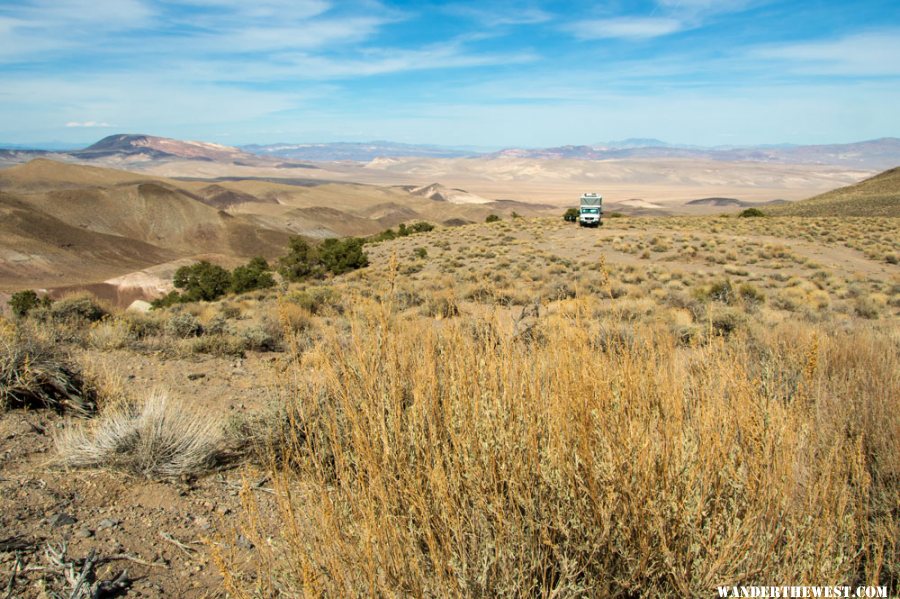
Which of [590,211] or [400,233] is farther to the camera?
[400,233]

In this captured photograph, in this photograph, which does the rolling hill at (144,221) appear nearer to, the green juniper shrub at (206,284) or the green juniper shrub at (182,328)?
the green juniper shrub at (206,284)

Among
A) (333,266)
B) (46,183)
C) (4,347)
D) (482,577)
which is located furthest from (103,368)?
(46,183)

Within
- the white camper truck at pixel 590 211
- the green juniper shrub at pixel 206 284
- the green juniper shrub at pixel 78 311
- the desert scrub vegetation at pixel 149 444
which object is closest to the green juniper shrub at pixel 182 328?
the green juniper shrub at pixel 78 311

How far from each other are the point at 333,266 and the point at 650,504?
25.5m

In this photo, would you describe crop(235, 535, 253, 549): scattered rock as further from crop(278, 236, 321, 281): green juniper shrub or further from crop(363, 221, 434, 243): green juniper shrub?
crop(363, 221, 434, 243): green juniper shrub

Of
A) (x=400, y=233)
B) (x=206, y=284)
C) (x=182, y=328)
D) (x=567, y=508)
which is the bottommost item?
(x=206, y=284)

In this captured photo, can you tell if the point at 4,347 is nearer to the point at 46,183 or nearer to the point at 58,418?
the point at 58,418

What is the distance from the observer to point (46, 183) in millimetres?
131375

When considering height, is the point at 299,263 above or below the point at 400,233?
below

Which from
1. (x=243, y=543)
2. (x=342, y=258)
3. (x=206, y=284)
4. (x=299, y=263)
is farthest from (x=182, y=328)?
(x=299, y=263)

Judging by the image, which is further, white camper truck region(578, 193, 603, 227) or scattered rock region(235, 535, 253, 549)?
white camper truck region(578, 193, 603, 227)

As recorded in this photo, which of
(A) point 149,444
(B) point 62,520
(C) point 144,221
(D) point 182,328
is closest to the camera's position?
(B) point 62,520

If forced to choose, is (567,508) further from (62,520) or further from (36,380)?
(36,380)

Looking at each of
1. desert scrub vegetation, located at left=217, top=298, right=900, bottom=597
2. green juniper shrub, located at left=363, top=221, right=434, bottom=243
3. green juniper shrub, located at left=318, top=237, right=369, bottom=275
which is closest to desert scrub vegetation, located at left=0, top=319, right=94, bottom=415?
desert scrub vegetation, located at left=217, top=298, right=900, bottom=597
